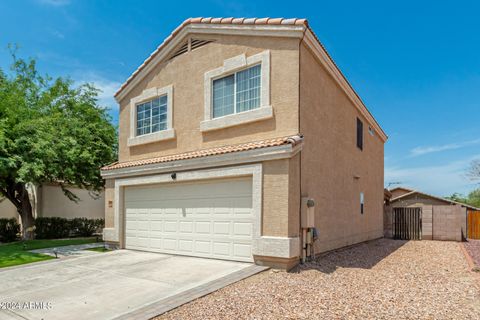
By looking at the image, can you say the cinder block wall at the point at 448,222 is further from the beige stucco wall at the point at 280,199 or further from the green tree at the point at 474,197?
the green tree at the point at 474,197

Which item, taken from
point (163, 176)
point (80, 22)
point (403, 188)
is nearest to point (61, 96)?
point (80, 22)

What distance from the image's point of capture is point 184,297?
678 cm

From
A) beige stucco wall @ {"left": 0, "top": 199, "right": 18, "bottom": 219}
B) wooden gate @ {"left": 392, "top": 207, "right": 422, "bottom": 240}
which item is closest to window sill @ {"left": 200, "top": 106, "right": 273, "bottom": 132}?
wooden gate @ {"left": 392, "top": 207, "right": 422, "bottom": 240}

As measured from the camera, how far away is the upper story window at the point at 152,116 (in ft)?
44.7

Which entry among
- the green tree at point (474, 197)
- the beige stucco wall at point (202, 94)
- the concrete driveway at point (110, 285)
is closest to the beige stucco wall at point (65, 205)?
the beige stucco wall at point (202, 94)

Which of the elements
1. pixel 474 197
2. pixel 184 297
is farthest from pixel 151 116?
pixel 474 197

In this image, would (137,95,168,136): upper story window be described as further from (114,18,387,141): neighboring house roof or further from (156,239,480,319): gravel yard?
(156,239,480,319): gravel yard

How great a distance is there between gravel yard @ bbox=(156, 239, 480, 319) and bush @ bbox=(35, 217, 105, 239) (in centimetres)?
1699

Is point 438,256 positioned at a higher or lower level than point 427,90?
lower

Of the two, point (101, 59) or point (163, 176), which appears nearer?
point (163, 176)

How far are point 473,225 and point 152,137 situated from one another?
20415 millimetres

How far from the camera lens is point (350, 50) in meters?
16.7

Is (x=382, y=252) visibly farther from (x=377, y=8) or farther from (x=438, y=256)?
(x=377, y=8)

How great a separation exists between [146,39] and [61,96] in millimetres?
7902
